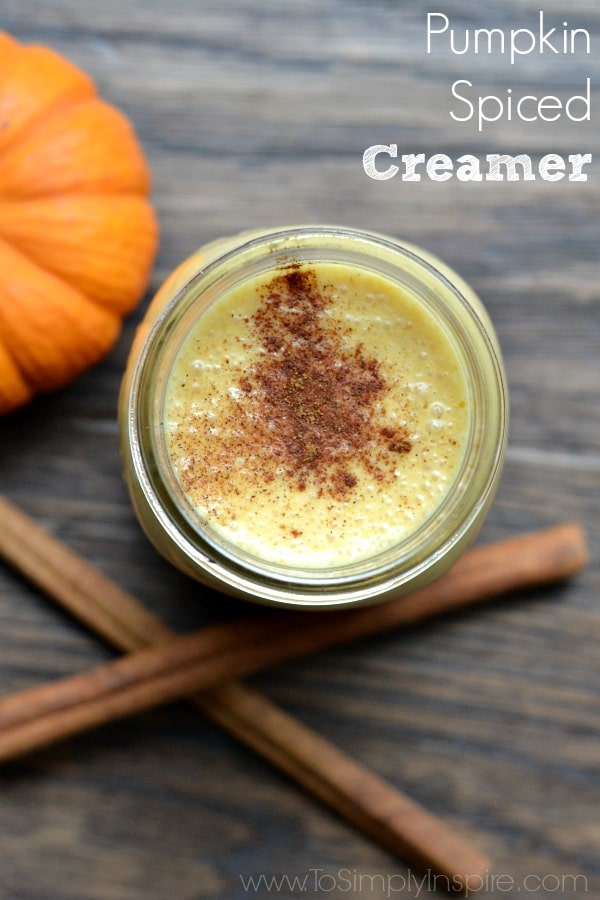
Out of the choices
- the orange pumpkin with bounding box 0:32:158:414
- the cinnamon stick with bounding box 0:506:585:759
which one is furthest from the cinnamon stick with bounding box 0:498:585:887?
the orange pumpkin with bounding box 0:32:158:414

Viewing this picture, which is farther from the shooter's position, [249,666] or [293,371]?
[249,666]

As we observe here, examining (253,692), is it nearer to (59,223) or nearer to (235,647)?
(235,647)

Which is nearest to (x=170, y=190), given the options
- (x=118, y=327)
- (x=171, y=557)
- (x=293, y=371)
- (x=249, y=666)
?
(x=118, y=327)

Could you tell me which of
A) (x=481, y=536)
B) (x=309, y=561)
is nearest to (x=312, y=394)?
(x=309, y=561)

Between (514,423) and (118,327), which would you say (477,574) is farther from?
(118,327)

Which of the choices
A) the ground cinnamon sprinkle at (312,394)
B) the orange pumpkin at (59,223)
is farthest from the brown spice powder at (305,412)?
the orange pumpkin at (59,223)

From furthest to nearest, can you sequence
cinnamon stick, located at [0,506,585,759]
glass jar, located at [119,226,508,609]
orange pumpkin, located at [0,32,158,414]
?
cinnamon stick, located at [0,506,585,759] → orange pumpkin, located at [0,32,158,414] → glass jar, located at [119,226,508,609]

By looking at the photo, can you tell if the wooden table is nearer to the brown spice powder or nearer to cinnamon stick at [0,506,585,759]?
cinnamon stick at [0,506,585,759]
